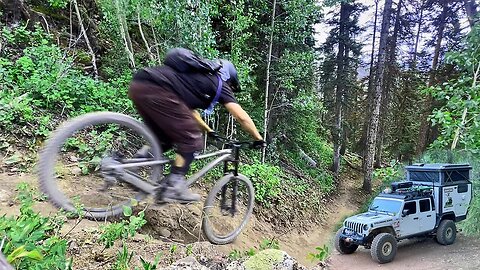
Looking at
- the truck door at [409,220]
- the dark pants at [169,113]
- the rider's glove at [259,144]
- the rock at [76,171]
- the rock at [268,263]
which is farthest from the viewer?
the truck door at [409,220]

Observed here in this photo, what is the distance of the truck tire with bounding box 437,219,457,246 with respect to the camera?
31.7ft

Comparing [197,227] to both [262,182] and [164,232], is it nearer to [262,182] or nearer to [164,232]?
[164,232]

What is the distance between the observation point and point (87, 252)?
11.7 feet

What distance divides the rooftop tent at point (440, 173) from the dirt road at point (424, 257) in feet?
5.83

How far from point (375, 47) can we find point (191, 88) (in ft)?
60.3

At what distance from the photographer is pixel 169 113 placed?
2.94 metres

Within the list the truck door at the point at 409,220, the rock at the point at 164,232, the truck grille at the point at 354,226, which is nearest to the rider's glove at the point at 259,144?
A: the rock at the point at 164,232

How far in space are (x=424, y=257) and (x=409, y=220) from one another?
955 mm

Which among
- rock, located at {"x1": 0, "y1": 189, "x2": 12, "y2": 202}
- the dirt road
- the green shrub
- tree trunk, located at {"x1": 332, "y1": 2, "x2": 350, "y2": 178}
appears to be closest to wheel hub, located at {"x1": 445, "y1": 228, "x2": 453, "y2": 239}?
the dirt road

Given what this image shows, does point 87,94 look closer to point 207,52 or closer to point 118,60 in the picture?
point 118,60

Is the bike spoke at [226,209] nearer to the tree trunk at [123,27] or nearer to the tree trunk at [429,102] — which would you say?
the tree trunk at [123,27]

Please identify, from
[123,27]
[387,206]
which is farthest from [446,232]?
[123,27]

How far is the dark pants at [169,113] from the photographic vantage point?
2924mm

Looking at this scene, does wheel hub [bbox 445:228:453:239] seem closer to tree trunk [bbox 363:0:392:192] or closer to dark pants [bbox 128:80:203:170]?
tree trunk [bbox 363:0:392:192]
